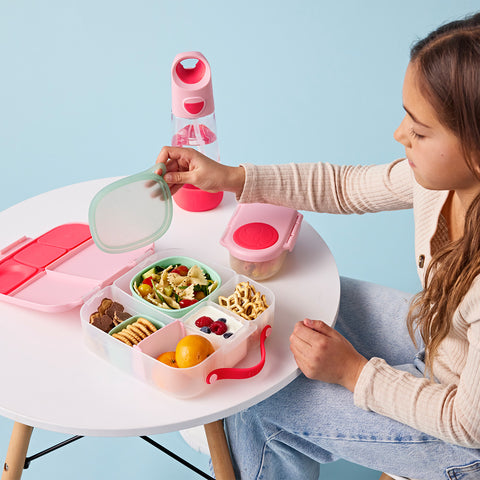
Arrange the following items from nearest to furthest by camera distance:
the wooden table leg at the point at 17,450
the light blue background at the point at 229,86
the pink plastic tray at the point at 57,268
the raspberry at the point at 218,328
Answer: the raspberry at the point at 218,328 → the pink plastic tray at the point at 57,268 → the wooden table leg at the point at 17,450 → the light blue background at the point at 229,86

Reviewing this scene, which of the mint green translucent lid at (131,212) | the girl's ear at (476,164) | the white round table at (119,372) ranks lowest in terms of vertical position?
the white round table at (119,372)

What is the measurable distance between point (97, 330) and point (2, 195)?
5.37 feet

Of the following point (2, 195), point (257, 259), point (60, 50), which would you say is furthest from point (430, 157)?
point (60, 50)

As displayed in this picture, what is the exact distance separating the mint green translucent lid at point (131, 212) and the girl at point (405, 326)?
60 mm

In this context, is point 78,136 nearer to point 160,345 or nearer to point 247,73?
point 247,73

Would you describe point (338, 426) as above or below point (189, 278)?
below

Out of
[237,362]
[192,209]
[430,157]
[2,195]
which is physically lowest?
[2,195]

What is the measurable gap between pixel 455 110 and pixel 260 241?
39 centimetres

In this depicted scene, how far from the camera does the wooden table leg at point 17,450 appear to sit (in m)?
1.15

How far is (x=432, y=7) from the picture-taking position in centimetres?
314

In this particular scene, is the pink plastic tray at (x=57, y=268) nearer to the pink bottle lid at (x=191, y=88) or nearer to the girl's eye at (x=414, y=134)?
the pink bottle lid at (x=191, y=88)

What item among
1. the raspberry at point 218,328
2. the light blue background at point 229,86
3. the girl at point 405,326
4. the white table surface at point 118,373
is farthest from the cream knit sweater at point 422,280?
the light blue background at point 229,86

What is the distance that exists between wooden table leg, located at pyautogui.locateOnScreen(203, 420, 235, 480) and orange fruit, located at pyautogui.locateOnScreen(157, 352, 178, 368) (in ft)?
0.61

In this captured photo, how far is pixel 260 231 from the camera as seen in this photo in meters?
1.11
